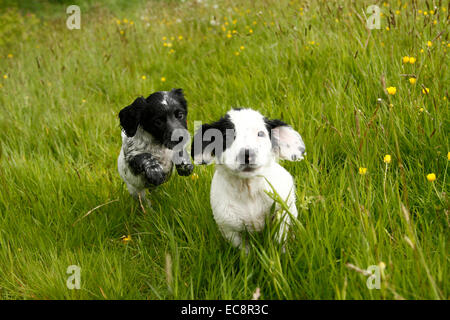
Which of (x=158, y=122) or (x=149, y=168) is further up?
(x=158, y=122)

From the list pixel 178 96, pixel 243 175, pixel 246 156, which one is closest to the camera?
pixel 246 156

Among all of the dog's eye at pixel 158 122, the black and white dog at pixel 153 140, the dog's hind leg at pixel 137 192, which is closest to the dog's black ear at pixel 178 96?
the black and white dog at pixel 153 140

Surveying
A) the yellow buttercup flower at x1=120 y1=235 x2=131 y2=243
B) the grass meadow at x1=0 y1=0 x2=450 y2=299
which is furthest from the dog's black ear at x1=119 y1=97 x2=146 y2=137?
the yellow buttercup flower at x1=120 y1=235 x2=131 y2=243

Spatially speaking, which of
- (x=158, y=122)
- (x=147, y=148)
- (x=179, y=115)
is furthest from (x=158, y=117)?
(x=147, y=148)

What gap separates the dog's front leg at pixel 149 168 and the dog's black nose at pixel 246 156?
1100 mm

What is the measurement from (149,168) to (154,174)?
60 mm

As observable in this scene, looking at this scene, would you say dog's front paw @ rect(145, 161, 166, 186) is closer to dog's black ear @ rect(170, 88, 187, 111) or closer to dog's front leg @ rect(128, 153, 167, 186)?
dog's front leg @ rect(128, 153, 167, 186)

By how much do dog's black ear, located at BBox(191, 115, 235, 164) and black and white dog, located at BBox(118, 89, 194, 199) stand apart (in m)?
0.65

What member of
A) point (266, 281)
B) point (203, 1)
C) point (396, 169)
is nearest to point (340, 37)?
point (396, 169)

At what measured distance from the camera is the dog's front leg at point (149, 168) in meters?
2.71

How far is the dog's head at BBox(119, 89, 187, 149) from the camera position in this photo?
8.87ft

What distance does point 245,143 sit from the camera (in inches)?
72.2

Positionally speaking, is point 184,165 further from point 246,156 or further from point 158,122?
point 246,156
